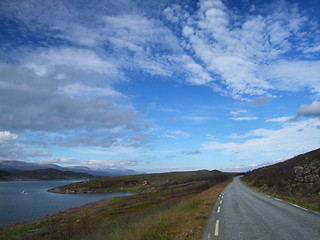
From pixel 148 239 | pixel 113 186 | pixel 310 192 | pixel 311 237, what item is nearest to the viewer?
pixel 311 237

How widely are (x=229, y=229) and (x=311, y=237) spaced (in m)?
3.59

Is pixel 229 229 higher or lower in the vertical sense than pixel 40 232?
higher

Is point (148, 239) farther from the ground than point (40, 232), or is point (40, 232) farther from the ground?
point (148, 239)

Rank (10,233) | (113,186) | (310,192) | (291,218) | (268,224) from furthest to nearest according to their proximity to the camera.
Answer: (113,186) < (10,233) < (310,192) < (291,218) < (268,224)

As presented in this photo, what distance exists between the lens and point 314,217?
13.1 m

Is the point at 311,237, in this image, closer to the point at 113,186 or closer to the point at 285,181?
the point at 285,181

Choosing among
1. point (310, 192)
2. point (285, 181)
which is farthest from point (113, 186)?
point (310, 192)

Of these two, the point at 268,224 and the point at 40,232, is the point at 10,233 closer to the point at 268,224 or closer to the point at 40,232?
the point at 40,232

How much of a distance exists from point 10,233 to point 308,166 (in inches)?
1809

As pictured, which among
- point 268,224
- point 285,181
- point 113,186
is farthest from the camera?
point 113,186

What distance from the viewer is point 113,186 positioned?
13350 cm

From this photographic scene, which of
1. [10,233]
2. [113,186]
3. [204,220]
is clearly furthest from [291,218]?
[113,186]

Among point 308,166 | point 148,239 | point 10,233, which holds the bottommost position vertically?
Result: point 10,233

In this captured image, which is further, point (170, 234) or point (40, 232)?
point (40, 232)
